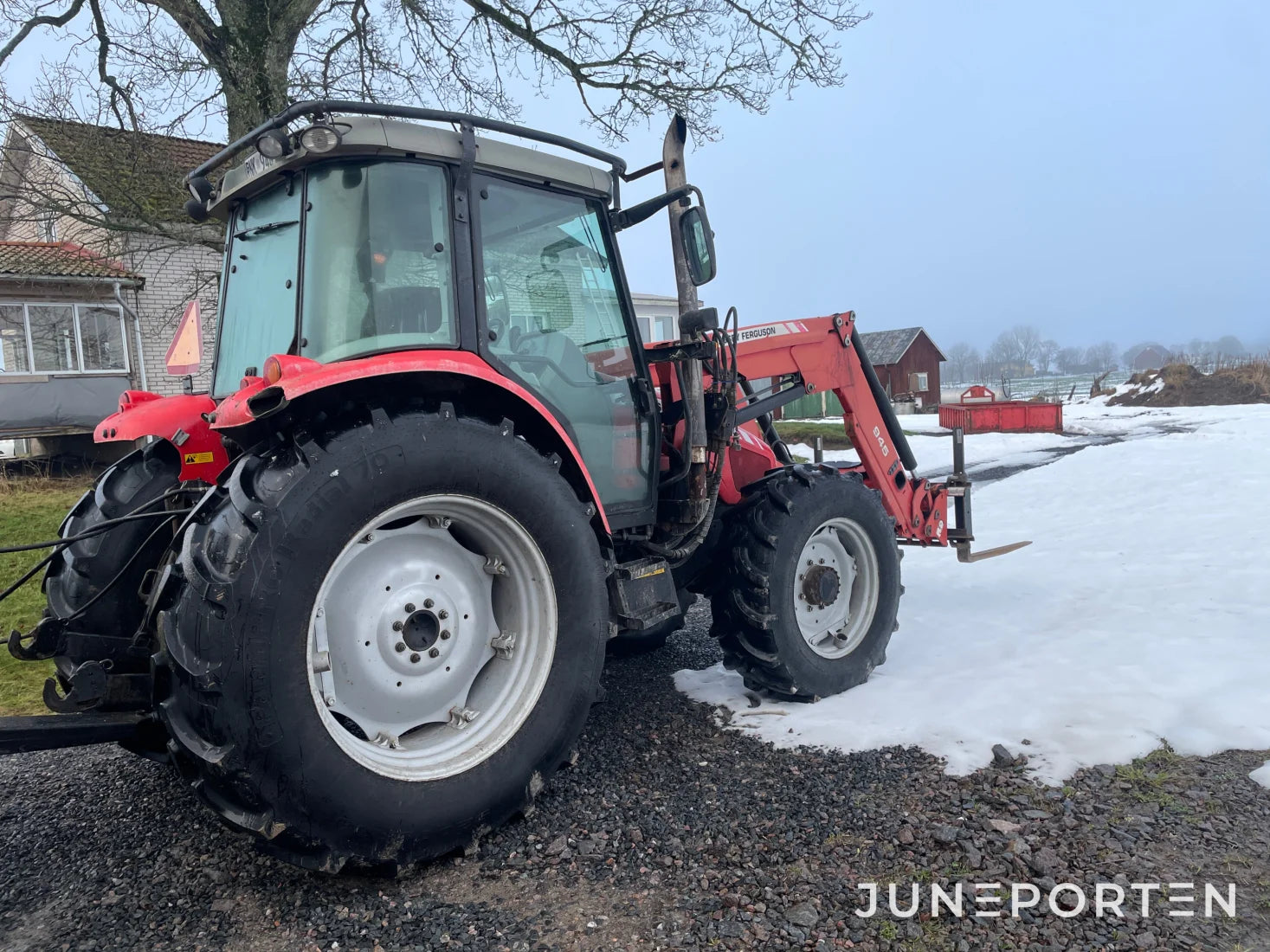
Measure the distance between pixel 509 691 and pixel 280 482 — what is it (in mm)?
1028

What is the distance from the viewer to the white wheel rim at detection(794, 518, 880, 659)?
164 inches

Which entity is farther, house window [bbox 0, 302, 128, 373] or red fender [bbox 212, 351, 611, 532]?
house window [bbox 0, 302, 128, 373]

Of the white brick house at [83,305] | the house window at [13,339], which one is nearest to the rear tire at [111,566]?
the white brick house at [83,305]

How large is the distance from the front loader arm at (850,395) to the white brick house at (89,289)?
850 centimetres

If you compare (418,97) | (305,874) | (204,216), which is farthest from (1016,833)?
(418,97)

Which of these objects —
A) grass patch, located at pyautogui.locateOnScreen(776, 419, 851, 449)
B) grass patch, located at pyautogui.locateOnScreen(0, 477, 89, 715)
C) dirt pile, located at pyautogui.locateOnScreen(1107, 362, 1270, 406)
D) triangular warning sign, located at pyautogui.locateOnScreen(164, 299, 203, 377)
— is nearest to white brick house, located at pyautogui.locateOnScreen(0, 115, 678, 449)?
grass patch, located at pyautogui.locateOnScreen(0, 477, 89, 715)

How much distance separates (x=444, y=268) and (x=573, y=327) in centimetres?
65

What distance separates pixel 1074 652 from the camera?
4.41 meters

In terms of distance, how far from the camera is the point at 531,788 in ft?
9.15

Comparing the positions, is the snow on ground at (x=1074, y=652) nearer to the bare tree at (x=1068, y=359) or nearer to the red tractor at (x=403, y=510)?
the red tractor at (x=403, y=510)

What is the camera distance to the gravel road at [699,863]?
227 cm

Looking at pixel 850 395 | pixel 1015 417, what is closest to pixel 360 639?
pixel 850 395

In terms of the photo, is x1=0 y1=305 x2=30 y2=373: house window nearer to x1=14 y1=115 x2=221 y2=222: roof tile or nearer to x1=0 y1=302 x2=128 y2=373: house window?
x1=0 y1=302 x2=128 y2=373: house window

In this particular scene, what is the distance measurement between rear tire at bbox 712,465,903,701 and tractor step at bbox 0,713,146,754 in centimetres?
240
